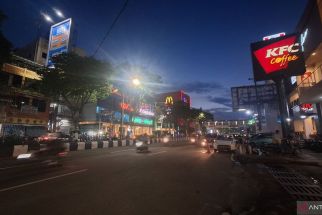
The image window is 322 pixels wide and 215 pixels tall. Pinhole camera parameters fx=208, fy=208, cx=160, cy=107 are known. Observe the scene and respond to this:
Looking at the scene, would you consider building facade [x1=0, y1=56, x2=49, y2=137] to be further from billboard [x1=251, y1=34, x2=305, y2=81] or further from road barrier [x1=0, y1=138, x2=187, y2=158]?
billboard [x1=251, y1=34, x2=305, y2=81]

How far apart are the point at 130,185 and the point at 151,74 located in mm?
30377

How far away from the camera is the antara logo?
20.3 metres

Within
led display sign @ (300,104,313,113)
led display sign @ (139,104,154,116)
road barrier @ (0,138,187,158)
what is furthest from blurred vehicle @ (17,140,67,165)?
led display sign @ (139,104,154,116)

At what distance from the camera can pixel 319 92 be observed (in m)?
17.1

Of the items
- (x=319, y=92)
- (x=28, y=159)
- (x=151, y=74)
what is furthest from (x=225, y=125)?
Result: (x=28, y=159)

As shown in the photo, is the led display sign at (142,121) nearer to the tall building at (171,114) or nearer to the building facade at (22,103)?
the tall building at (171,114)

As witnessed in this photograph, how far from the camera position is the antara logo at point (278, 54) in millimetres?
20344

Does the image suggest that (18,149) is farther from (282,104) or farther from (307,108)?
(307,108)

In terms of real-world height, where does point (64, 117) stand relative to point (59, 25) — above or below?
below

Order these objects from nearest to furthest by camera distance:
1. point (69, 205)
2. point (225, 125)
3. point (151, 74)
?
point (69, 205)
point (151, 74)
point (225, 125)

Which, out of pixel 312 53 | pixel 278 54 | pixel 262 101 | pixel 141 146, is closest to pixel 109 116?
pixel 141 146

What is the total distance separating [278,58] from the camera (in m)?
21.2

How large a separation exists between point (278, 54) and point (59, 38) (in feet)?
115

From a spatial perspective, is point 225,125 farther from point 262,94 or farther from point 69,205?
point 69,205
